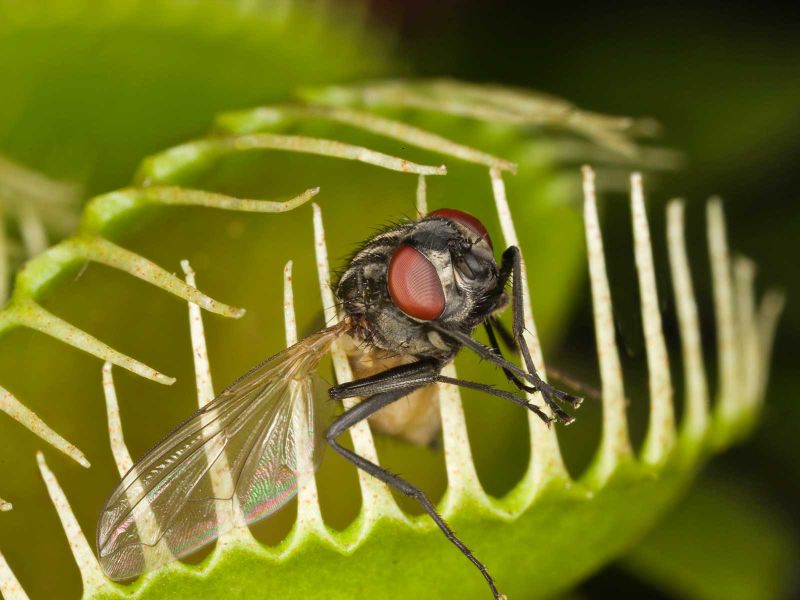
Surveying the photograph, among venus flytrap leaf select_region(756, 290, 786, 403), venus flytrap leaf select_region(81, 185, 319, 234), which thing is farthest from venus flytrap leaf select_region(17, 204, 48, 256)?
venus flytrap leaf select_region(756, 290, 786, 403)

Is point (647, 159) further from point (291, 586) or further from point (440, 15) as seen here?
point (291, 586)

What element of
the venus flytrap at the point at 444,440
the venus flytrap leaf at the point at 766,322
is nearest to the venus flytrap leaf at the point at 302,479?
the venus flytrap at the point at 444,440

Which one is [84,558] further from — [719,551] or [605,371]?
[719,551]

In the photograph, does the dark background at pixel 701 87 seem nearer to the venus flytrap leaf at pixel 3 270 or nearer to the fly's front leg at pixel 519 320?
the fly's front leg at pixel 519 320

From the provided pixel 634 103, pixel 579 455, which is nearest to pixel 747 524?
pixel 579 455

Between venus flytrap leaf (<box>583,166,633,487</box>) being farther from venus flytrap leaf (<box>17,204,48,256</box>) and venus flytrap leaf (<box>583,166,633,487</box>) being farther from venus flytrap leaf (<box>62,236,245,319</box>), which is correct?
venus flytrap leaf (<box>17,204,48,256</box>)

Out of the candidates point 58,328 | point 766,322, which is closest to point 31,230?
point 58,328
